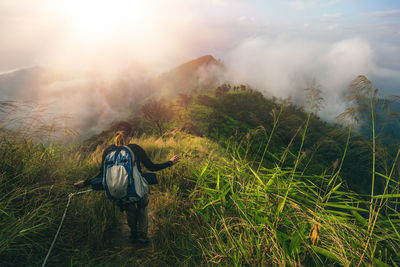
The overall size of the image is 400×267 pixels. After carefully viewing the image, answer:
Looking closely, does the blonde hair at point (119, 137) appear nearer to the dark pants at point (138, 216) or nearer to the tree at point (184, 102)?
the dark pants at point (138, 216)

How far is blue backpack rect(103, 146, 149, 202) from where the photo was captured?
2.47m

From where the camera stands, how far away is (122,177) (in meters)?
2.49

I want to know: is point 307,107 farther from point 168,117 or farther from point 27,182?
point 168,117

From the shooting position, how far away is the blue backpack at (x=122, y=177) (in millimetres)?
2473

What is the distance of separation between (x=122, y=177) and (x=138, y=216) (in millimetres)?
784

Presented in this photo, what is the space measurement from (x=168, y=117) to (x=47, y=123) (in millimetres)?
34101

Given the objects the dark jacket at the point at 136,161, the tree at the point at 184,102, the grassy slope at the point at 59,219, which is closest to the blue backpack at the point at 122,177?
the dark jacket at the point at 136,161

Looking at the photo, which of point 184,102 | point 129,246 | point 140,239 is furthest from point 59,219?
point 184,102

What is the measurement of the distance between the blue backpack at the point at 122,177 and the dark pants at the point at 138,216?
0.85ft

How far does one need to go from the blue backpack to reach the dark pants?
0.26 metres

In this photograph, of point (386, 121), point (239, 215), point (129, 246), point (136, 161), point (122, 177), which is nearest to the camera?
point (386, 121)

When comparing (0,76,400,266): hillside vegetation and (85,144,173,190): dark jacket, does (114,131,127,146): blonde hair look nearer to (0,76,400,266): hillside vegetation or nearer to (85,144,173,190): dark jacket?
(85,144,173,190): dark jacket

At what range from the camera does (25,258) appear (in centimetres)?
214

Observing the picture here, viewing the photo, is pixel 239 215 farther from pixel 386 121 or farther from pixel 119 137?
pixel 119 137
